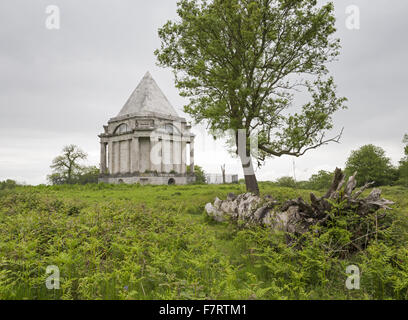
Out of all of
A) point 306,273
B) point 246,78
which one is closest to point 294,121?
point 246,78

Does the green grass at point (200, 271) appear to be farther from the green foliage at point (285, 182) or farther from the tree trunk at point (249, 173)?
the green foliage at point (285, 182)

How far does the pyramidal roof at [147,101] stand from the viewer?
43375 millimetres

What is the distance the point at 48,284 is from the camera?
4.07 m

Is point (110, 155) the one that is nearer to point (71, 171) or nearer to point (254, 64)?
point (71, 171)

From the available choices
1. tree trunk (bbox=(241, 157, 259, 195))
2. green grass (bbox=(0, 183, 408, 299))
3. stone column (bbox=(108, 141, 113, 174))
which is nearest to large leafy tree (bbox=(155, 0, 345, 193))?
tree trunk (bbox=(241, 157, 259, 195))

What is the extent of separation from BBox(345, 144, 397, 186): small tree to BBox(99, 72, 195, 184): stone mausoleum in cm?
2366

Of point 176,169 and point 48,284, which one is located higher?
point 176,169

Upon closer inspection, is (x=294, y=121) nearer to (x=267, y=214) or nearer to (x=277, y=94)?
(x=277, y=94)

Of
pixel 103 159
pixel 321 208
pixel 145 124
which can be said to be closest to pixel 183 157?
pixel 145 124

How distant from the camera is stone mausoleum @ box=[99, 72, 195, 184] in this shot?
40.6 meters

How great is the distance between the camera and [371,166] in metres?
25.9

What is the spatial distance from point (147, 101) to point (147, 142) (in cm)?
716
